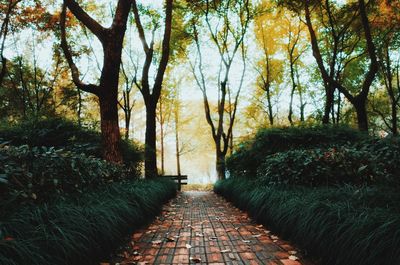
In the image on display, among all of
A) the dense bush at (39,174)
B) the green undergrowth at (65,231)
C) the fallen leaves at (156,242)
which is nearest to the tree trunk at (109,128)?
the dense bush at (39,174)

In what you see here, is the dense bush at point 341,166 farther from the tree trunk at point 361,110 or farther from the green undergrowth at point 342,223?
the tree trunk at point 361,110

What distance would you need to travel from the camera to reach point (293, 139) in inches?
320

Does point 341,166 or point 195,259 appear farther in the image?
point 341,166

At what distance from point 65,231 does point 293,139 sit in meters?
7.00

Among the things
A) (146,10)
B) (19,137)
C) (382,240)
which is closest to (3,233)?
(382,240)

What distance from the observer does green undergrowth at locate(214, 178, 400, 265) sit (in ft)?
7.04

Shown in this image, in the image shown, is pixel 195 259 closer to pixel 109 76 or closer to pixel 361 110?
pixel 109 76

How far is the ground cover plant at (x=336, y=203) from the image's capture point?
223 centimetres

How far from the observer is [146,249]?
138 inches

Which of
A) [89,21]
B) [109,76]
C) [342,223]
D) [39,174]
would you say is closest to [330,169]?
[342,223]

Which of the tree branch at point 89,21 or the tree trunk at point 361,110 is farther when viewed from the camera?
the tree trunk at point 361,110

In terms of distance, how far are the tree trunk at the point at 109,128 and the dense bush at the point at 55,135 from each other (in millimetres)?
1544

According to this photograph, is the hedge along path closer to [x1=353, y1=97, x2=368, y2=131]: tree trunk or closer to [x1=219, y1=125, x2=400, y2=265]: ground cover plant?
[x1=219, y1=125, x2=400, y2=265]: ground cover plant

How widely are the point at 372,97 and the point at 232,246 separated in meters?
24.9
